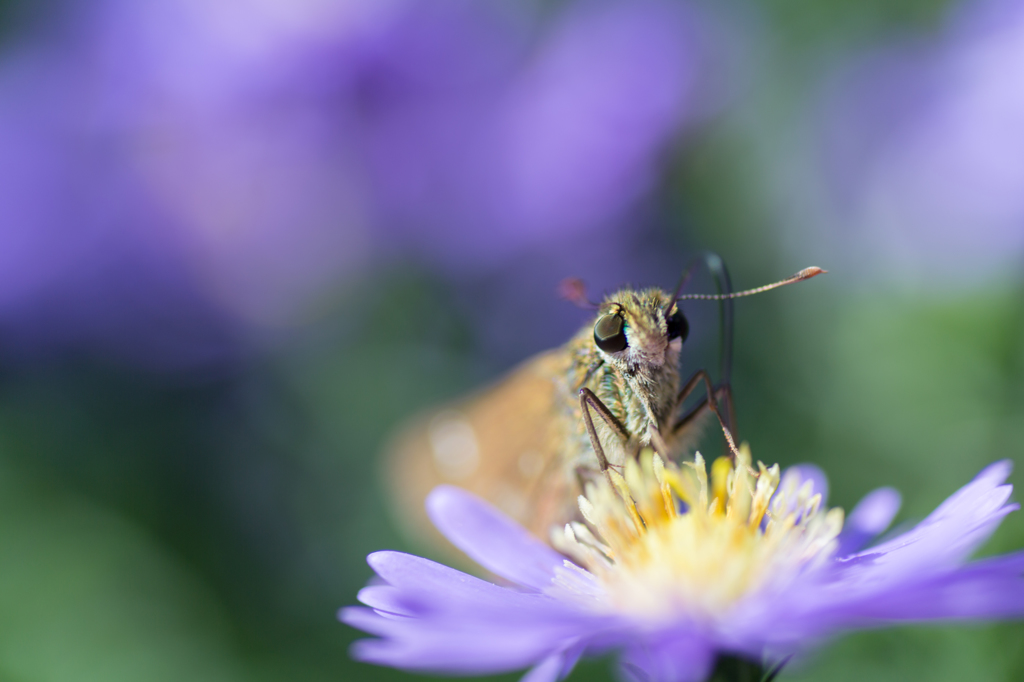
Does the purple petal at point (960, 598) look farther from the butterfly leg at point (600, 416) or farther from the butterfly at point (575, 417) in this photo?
the butterfly leg at point (600, 416)

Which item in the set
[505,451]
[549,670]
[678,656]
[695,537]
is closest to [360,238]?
[505,451]

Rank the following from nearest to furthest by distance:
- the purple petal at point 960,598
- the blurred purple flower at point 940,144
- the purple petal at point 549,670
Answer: the purple petal at point 960,598 < the purple petal at point 549,670 < the blurred purple flower at point 940,144

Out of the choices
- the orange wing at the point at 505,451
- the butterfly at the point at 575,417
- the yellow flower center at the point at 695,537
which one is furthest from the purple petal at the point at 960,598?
the orange wing at the point at 505,451

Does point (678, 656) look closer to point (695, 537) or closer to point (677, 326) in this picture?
point (695, 537)

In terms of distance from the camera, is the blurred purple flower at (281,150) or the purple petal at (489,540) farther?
the blurred purple flower at (281,150)

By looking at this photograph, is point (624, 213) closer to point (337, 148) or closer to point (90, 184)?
point (337, 148)

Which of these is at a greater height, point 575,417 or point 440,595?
point 575,417

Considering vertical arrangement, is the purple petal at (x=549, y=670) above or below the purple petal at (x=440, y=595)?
below

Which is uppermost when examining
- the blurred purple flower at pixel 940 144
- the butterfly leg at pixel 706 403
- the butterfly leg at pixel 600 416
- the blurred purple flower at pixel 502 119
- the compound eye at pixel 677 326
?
the blurred purple flower at pixel 502 119
